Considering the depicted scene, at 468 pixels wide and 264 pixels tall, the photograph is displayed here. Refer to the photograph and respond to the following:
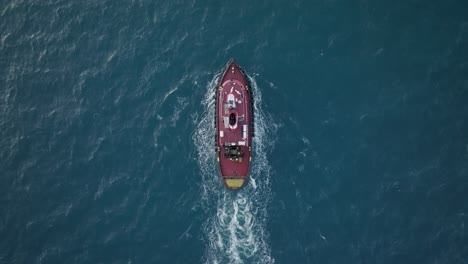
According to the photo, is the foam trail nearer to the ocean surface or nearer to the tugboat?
the ocean surface

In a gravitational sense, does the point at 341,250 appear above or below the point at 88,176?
below

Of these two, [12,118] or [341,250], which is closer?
[341,250]

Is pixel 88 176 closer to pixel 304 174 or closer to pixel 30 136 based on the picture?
pixel 30 136

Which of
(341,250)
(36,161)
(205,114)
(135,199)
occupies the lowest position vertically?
(341,250)

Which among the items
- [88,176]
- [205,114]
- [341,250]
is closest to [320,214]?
[341,250]

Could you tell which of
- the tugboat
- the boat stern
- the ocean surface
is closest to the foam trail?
the ocean surface

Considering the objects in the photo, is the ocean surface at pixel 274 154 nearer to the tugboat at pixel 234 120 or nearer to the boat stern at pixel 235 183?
the boat stern at pixel 235 183
